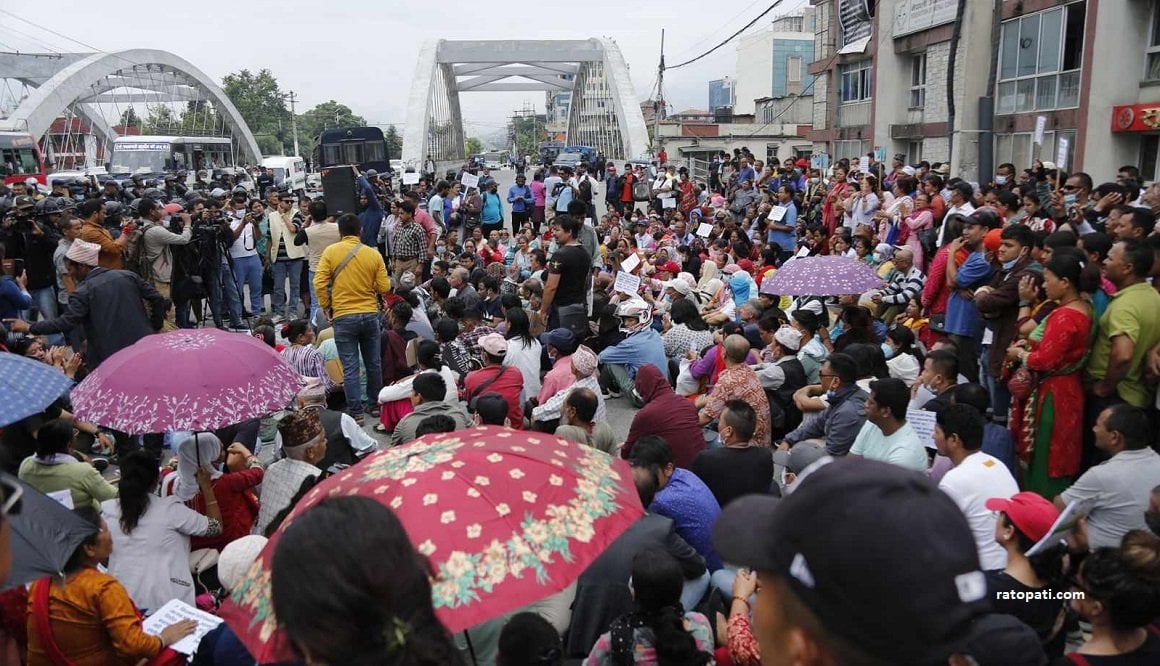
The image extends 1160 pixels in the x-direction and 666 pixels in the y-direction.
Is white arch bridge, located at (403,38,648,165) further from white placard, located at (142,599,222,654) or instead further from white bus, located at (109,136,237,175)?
white placard, located at (142,599,222,654)

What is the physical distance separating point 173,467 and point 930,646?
4.93 meters

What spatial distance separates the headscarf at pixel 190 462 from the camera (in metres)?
4.44

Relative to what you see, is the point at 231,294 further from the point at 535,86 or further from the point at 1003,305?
the point at 535,86

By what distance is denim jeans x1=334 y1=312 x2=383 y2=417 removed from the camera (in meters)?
7.19

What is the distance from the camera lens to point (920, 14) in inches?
895

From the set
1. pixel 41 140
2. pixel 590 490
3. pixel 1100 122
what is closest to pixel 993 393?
pixel 590 490

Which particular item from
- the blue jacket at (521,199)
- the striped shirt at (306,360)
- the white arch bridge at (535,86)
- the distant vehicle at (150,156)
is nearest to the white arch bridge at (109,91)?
the distant vehicle at (150,156)

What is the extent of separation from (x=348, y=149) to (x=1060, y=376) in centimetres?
3048

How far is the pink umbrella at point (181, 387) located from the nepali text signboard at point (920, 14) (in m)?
21.1

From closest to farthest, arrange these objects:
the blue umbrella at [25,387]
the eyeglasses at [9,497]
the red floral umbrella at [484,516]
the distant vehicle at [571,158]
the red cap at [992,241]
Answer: the eyeglasses at [9,497] < the red floral umbrella at [484,516] < the blue umbrella at [25,387] < the red cap at [992,241] < the distant vehicle at [571,158]

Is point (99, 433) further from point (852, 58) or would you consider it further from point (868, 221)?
point (852, 58)

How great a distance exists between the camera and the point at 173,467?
511 centimetres

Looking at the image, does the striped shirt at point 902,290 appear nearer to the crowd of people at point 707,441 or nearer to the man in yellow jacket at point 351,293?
the crowd of people at point 707,441

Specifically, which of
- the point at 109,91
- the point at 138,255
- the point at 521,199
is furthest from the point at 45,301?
the point at 109,91
